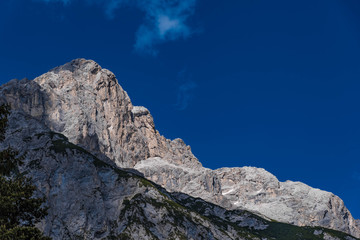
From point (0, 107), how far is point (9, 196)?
29.4ft

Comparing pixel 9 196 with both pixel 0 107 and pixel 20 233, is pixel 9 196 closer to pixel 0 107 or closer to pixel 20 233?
pixel 20 233

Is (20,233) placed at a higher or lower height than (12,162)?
lower

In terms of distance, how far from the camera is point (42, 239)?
43.9m

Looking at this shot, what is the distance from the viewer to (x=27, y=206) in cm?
4594

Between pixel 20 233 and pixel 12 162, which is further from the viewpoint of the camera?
pixel 12 162

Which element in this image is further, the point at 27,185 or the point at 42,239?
the point at 27,185

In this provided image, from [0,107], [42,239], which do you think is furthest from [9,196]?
[0,107]

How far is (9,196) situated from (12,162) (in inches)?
137

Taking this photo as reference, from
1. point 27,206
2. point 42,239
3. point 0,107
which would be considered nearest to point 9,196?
point 27,206

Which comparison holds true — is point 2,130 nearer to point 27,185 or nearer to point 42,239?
point 27,185

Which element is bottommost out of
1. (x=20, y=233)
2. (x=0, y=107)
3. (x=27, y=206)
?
(x=20, y=233)

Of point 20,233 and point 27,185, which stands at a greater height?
point 27,185

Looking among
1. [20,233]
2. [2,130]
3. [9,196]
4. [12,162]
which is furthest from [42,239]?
[2,130]

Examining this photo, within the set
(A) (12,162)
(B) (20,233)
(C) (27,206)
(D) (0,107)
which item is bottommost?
(B) (20,233)
